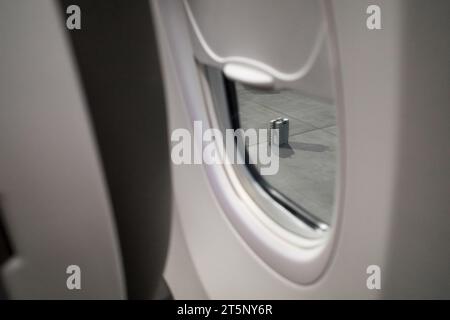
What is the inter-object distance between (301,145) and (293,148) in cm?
4

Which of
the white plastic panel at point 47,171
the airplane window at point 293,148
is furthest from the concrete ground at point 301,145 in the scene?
the white plastic panel at point 47,171

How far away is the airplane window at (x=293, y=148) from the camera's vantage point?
1.12 meters

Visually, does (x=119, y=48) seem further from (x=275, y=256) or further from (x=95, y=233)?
(x=275, y=256)

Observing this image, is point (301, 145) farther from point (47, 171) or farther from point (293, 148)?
point (47, 171)

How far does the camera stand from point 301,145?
1.45 metres

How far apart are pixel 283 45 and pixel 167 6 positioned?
1.50 ft

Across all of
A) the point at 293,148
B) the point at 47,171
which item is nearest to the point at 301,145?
the point at 293,148

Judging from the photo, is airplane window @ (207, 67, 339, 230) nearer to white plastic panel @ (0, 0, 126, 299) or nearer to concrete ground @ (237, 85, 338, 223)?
concrete ground @ (237, 85, 338, 223)

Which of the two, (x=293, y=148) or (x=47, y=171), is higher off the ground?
(x=47, y=171)

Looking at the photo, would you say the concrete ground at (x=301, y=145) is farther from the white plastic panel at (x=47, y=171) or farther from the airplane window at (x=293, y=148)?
the white plastic panel at (x=47, y=171)

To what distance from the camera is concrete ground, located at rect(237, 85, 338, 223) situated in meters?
1.08

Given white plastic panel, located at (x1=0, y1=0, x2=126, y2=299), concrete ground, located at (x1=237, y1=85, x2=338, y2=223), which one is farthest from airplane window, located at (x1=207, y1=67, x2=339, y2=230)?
white plastic panel, located at (x1=0, y1=0, x2=126, y2=299)

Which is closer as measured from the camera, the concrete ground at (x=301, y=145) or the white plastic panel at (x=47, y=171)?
the white plastic panel at (x=47, y=171)
